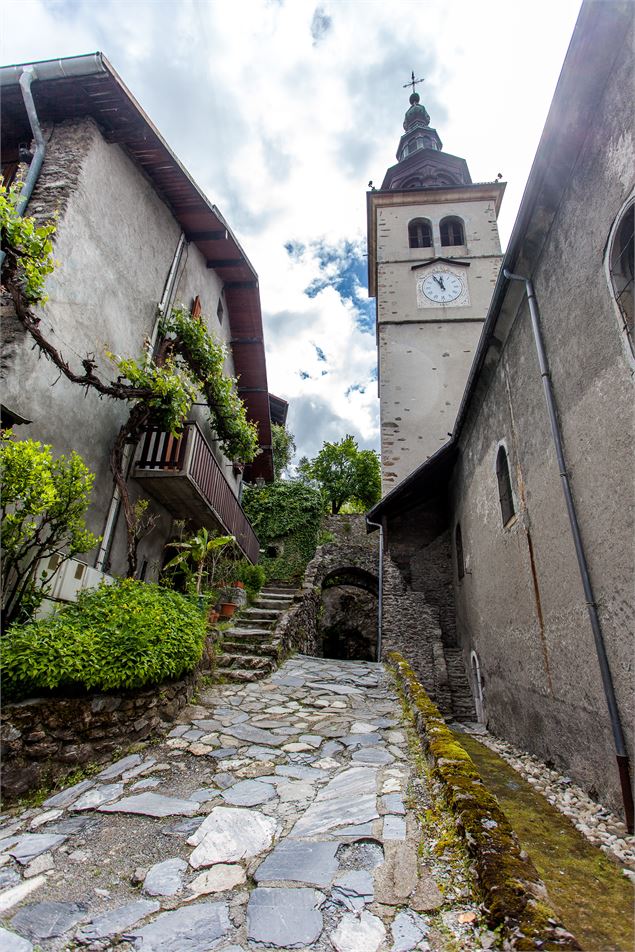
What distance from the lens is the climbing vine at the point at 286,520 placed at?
1666cm

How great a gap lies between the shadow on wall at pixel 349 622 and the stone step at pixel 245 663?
36.0 ft

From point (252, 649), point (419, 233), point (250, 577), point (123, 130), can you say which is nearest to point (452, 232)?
point (419, 233)

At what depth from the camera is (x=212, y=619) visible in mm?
8617

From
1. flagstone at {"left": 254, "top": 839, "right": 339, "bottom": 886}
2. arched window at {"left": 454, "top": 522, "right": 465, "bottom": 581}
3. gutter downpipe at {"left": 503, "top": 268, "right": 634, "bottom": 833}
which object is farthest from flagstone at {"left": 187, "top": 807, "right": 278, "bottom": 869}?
arched window at {"left": 454, "top": 522, "right": 465, "bottom": 581}

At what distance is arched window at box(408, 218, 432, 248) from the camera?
61.8ft

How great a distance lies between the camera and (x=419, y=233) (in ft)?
62.5

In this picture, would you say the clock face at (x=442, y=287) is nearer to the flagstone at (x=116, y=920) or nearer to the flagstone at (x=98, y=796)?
the flagstone at (x=98, y=796)

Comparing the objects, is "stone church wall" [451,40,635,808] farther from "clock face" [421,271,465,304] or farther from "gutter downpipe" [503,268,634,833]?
"clock face" [421,271,465,304]

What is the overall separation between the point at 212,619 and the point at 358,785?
5679mm

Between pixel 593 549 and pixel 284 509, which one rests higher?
pixel 284 509

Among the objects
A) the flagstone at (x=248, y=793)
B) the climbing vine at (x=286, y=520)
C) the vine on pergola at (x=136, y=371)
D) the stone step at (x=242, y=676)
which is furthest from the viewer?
the climbing vine at (x=286, y=520)

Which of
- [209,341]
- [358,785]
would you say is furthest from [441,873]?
[209,341]

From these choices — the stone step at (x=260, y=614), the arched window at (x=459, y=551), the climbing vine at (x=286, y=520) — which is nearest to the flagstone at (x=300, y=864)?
the stone step at (x=260, y=614)

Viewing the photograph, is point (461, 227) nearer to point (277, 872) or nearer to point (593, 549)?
point (593, 549)
